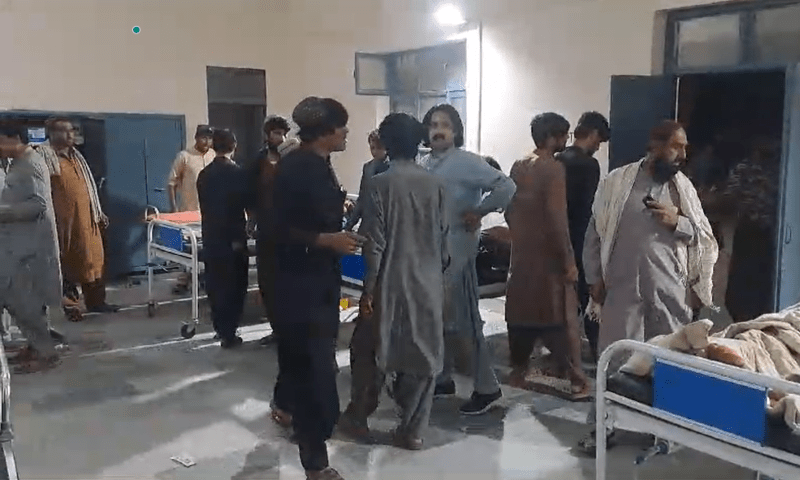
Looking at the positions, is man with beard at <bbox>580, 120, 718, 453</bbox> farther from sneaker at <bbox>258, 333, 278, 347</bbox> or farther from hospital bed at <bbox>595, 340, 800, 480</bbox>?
sneaker at <bbox>258, 333, 278, 347</bbox>

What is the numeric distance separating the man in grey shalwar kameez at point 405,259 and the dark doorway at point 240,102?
5.94m

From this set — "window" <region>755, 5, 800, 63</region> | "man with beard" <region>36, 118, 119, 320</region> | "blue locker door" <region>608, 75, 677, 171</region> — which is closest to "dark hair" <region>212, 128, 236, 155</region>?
"man with beard" <region>36, 118, 119, 320</region>

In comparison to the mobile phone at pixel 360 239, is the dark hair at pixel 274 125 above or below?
above

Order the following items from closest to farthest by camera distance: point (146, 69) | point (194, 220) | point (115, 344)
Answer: point (115, 344), point (194, 220), point (146, 69)

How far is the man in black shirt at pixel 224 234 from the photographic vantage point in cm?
478

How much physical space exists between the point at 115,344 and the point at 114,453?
1919 millimetres

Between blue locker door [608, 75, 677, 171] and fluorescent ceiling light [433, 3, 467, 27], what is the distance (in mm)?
2355

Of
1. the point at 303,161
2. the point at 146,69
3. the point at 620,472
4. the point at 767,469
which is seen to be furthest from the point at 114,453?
the point at 146,69

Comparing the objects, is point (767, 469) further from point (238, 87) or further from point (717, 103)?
point (238, 87)

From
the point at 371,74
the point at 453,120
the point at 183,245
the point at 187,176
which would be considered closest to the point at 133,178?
the point at 187,176

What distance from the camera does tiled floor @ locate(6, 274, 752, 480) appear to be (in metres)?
3.25

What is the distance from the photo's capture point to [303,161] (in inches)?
109

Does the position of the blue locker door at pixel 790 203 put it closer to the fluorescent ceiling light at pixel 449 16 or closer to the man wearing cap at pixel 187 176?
the fluorescent ceiling light at pixel 449 16

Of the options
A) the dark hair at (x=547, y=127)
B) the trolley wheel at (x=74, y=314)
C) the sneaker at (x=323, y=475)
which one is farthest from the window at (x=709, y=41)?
the trolley wheel at (x=74, y=314)
